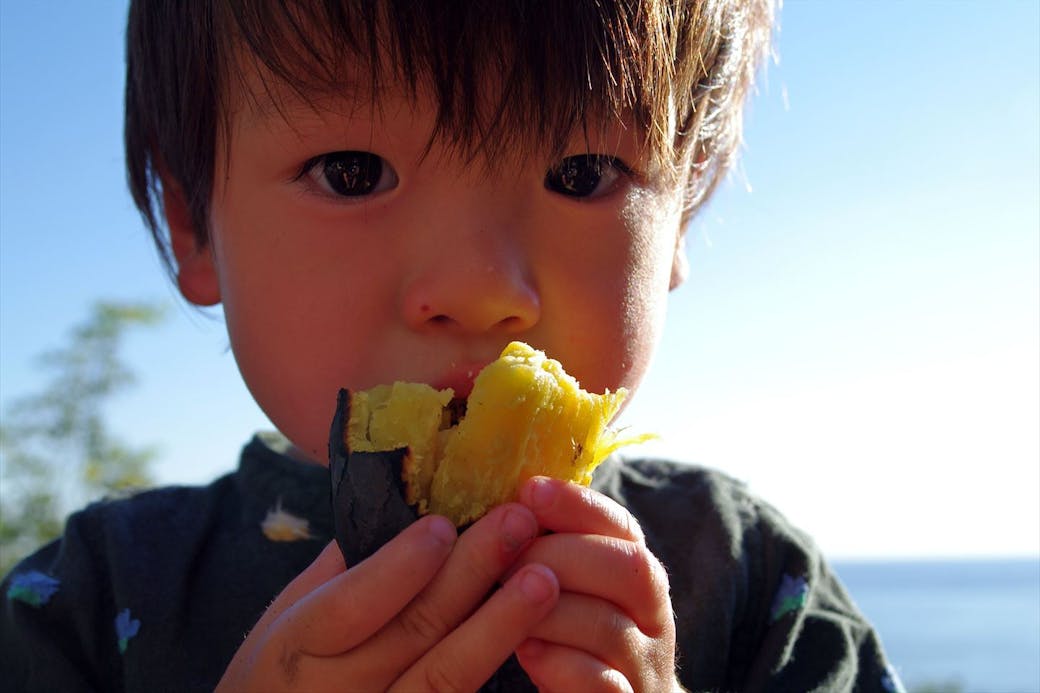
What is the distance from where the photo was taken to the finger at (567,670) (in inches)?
51.0

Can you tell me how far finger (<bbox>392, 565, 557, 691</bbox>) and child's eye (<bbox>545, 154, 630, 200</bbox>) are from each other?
798mm

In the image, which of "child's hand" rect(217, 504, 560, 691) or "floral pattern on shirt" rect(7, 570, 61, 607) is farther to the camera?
"floral pattern on shirt" rect(7, 570, 61, 607)

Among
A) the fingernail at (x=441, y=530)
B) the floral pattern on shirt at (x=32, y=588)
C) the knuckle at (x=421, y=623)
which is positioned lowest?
the floral pattern on shirt at (x=32, y=588)

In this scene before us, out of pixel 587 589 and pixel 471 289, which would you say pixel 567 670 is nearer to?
pixel 587 589

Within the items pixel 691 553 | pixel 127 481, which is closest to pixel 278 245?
pixel 691 553

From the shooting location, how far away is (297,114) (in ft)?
5.63

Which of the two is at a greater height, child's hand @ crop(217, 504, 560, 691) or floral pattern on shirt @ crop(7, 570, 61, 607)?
child's hand @ crop(217, 504, 560, 691)

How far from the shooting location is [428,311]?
156 centimetres

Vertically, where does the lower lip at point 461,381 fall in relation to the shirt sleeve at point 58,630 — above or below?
above

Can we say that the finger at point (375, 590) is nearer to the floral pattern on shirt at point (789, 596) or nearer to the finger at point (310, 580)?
the finger at point (310, 580)

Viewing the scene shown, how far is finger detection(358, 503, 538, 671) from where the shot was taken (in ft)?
4.06

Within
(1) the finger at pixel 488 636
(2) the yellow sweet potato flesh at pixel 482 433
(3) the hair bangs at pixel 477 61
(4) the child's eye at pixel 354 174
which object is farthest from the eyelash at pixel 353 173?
(1) the finger at pixel 488 636

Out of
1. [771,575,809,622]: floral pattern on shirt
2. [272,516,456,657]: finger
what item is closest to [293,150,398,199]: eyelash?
[272,516,456,657]: finger

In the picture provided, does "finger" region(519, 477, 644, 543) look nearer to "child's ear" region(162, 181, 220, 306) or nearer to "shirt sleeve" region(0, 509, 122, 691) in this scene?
"child's ear" region(162, 181, 220, 306)
